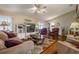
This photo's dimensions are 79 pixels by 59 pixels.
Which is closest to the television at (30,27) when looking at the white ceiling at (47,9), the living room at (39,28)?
the living room at (39,28)

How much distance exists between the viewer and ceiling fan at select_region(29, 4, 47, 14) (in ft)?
6.42

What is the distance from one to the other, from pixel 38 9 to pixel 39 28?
0.29 meters

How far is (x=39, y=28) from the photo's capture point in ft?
6.61

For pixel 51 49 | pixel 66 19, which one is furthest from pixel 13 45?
pixel 66 19

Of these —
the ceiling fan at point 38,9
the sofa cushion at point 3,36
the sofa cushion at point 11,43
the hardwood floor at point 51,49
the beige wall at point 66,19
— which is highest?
the ceiling fan at point 38,9

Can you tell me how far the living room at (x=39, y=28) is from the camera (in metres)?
1.94

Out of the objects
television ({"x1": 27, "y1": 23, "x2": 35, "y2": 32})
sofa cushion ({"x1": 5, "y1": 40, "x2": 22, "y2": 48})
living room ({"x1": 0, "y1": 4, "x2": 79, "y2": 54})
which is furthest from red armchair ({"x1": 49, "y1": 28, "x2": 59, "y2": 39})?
sofa cushion ({"x1": 5, "y1": 40, "x2": 22, "y2": 48})

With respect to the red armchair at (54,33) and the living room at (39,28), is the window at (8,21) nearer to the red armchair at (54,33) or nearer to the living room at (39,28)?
the living room at (39,28)

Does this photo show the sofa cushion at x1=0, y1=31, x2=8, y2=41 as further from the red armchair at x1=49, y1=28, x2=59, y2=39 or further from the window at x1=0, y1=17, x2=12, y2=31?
the red armchair at x1=49, y1=28, x2=59, y2=39

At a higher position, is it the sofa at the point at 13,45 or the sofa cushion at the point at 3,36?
the sofa cushion at the point at 3,36

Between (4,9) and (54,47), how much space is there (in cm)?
95

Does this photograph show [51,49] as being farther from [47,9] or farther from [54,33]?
[47,9]
